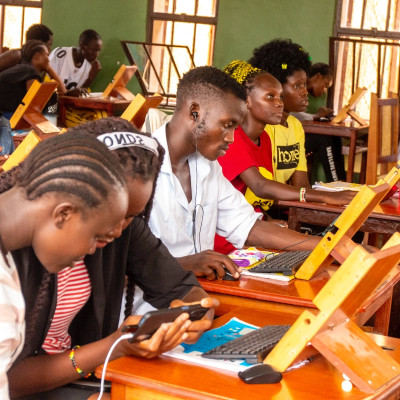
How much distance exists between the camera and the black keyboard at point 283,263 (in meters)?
2.54

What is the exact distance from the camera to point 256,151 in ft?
12.5

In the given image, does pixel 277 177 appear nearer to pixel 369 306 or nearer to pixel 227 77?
pixel 227 77

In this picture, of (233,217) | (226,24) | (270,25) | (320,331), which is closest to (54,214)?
(320,331)

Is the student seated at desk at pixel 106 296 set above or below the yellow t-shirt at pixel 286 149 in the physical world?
below

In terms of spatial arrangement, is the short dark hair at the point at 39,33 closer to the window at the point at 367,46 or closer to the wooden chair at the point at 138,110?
the window at the point at 367,46

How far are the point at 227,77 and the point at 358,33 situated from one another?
534cm

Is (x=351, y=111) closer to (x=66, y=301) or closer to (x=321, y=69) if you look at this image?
(x=321, y=69)

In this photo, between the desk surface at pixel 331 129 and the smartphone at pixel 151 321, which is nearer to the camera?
the smartphone at pixel 151 321

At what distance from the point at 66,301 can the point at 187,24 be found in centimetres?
674

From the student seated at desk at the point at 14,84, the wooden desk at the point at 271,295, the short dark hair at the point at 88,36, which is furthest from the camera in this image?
the short dark hair at the point at 88,36

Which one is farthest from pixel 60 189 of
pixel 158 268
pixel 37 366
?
pixel 158 268

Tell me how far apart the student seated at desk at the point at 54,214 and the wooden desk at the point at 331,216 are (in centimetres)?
233

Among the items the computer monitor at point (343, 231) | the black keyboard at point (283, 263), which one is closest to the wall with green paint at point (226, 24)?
Answer: the black keyboard at point (283, 263)

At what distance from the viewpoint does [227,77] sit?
2793 millimetres
